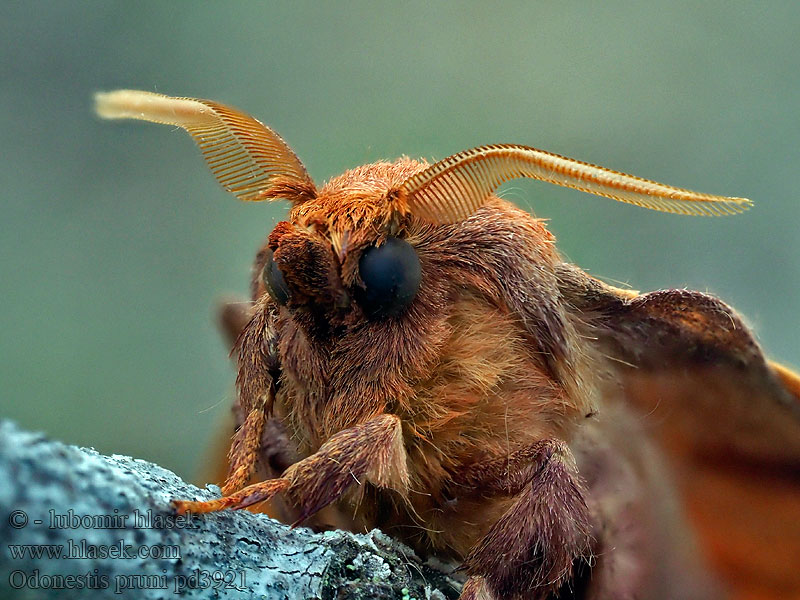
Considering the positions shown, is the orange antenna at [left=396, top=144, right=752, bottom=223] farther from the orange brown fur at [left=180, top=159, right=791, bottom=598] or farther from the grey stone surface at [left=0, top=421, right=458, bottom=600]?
the grey stone surface at [left=0, top=421, right=458, bottom=600]

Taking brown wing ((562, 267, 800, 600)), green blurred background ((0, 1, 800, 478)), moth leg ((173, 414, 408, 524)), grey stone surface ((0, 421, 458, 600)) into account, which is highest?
green blurred background ((0, 1, 800, 478))

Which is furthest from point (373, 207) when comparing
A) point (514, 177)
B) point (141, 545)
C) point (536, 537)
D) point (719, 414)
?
point (719, 414)

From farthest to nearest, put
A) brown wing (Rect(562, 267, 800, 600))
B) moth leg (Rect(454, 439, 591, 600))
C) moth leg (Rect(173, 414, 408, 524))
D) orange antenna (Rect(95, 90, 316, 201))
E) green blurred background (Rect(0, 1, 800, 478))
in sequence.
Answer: green blurred background (Rect(0, 1, 800, 478)), brown wing (Rect(562, 267, 800, 600)), orange antenna (Rect(95, 90, 316, 201)), moth leg (Rect(454, 439, 591, 600)), moth leg (Rect(173, 414, 408, 524))

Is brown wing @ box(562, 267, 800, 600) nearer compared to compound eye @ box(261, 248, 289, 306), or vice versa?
compound eye @ box(261, 248, 289, 306)

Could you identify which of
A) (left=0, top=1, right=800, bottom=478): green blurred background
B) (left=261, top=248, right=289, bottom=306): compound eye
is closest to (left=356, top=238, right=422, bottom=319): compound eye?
(left=261, top=248, right=289, bottom=306): compound eye

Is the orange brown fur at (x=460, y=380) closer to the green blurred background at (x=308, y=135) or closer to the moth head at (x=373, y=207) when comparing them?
the moth head at (x=373, y=207)

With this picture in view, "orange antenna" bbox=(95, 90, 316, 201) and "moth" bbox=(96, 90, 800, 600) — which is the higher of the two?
"orange antenna" bbox=(95, 90, 316, 201)

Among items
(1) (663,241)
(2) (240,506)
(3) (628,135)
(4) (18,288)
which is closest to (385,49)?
(3) (628,135)
